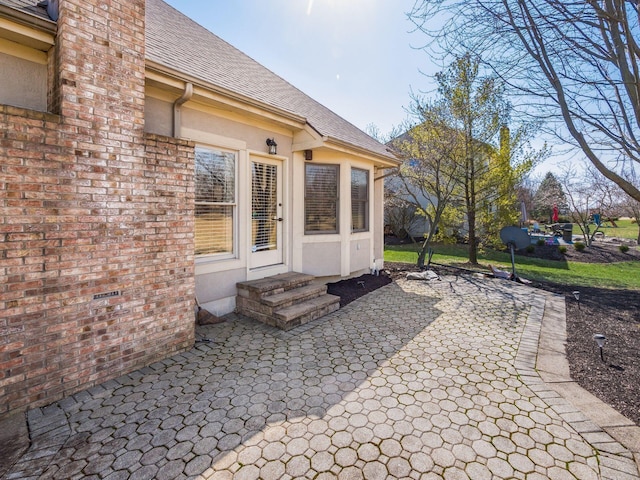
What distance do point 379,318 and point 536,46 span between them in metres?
4.62

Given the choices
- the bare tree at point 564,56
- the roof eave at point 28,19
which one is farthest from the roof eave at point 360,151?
the roof eave at point 28,19

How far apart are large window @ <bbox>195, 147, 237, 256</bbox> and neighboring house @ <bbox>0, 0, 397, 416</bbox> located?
0.02 metres

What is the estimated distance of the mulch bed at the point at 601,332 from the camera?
11.2 feet

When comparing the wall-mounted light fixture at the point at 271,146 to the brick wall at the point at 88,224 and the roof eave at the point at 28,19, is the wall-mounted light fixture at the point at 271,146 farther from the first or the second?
the roof eave at the point at 28,19

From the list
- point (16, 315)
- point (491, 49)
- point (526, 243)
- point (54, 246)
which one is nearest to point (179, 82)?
point (54, 246)

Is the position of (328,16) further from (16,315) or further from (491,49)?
(16,315)

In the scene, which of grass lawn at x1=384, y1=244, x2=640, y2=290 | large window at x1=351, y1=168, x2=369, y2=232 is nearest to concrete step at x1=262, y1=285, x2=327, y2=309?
large window at x1=351, y1=168, x2=369, y2=232

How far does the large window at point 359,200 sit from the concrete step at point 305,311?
110 inches

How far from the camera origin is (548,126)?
4.83 meters

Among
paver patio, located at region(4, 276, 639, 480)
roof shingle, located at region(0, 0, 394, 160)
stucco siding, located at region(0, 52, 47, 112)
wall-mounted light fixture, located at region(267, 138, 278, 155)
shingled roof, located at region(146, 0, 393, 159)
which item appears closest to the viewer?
paver patio, located at region(4, 276, 639, 480)

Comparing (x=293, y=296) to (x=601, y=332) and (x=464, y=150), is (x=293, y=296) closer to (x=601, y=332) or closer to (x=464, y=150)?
(x=601, y=332)

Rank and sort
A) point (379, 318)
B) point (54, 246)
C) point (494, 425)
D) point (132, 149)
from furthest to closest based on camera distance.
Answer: point (379, 318) < point (132, 149) < point (54, 246) < point (494, 425)

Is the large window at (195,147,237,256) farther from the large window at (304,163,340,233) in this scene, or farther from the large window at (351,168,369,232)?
the large window at (351,168,369,232)

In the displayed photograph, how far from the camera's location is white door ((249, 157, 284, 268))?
248 inches
